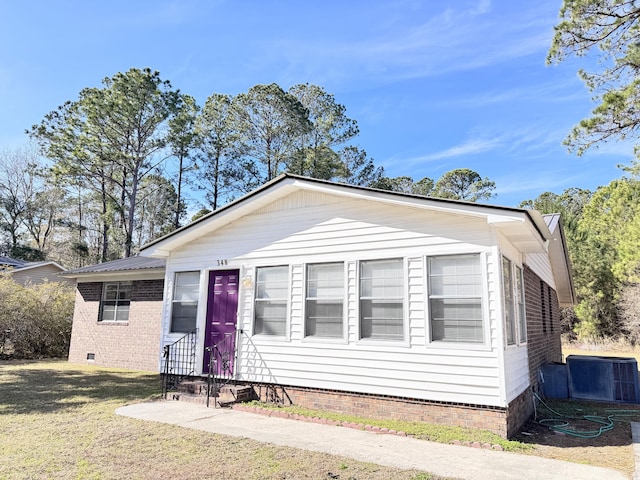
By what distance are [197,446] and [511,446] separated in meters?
4.13

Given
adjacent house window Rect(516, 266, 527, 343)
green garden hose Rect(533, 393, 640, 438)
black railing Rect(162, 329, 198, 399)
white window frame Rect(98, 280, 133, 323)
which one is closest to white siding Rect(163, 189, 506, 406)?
black railing Rect(162, 329, 198, 399)

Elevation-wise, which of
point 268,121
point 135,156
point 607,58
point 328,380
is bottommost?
point 328,380

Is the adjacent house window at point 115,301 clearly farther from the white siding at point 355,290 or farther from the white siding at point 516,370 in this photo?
the white siding at point 516,370

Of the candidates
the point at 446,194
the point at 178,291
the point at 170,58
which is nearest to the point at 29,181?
the point at 170,58

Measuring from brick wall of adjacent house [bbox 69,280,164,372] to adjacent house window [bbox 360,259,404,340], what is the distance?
7377 millimetres

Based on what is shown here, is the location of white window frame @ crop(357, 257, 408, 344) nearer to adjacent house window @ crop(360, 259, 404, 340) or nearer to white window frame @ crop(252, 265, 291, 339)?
adjacent house window @ crop(360, 259, 404, 340)

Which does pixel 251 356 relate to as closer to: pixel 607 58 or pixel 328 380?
pixel 328 380

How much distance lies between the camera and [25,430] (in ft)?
19.3

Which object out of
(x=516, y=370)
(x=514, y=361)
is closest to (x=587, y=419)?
(x=516, y=370)

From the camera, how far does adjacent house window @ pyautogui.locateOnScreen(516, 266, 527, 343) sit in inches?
307

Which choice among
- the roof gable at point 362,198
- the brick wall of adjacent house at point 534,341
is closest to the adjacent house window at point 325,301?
the roof gable at point 362,198

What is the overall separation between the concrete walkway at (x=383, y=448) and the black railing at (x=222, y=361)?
1.25m

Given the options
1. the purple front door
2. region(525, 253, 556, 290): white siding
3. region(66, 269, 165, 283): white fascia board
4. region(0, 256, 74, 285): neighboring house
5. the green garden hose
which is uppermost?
region(0, 256, 74, 285): neighboring house

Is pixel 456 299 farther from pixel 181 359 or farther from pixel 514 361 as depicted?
pixel 181 359
